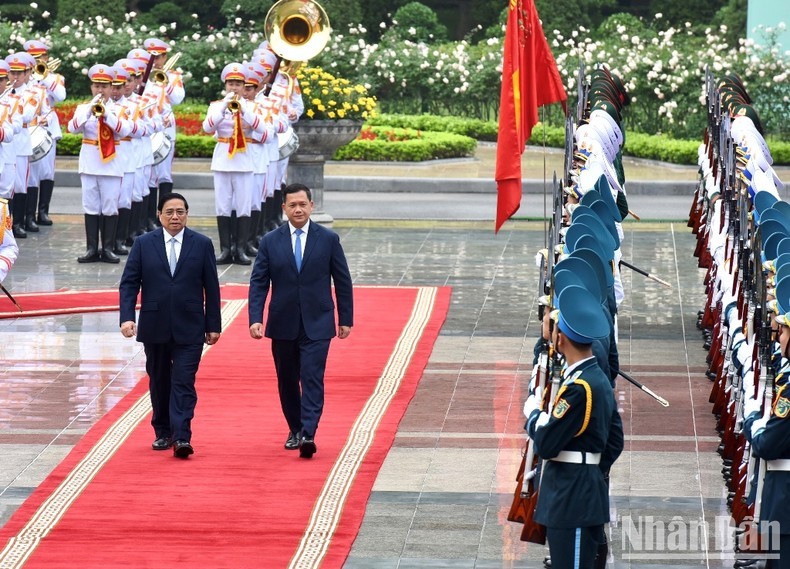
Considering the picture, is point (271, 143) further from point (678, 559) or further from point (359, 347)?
point (678, 559)

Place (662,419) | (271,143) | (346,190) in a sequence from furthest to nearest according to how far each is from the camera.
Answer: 1. (346,190)
2. (271,143)
3. (662,419)

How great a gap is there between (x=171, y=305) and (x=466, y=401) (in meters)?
2.27

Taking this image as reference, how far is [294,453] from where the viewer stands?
9.62 metres

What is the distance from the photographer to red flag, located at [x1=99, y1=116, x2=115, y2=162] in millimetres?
16734

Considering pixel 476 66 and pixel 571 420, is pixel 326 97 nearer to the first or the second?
pixel 476 66

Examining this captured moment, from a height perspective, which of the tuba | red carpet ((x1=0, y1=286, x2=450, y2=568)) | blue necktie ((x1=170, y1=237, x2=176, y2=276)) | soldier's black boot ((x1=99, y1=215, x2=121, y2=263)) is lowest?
red carpet ((x1=0, y1=286, x2=450, y2=568))

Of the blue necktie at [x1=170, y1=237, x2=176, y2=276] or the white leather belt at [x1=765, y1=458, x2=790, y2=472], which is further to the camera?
the blue necktie at [x1=170, y1=237, x2=176, y2=276]

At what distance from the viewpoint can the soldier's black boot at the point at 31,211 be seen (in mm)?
18847

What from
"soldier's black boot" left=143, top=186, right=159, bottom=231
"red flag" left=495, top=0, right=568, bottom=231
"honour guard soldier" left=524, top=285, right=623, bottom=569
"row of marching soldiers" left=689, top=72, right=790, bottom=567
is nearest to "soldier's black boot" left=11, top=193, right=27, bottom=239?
"soldier's black boot" left=143, top=186, right=159, bottom=231

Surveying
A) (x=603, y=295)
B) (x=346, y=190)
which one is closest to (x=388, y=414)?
(x=603, y=295)

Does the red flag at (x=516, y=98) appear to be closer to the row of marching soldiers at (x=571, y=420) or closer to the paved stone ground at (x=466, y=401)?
the paved stone ground at (x=466, y=401)

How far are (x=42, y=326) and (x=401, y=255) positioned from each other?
488cm

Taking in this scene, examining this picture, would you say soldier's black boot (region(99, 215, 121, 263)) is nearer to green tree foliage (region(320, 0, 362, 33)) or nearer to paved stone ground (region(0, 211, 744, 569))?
paved stone ground (region(0, 211, 744, 569))

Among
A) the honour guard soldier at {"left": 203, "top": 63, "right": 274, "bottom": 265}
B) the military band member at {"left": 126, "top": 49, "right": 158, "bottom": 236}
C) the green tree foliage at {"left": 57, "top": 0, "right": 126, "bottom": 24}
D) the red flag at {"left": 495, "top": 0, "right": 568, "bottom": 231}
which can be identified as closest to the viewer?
the red flag at {"left": 495, "top": 0, "right": 568, "bottom": 231}
